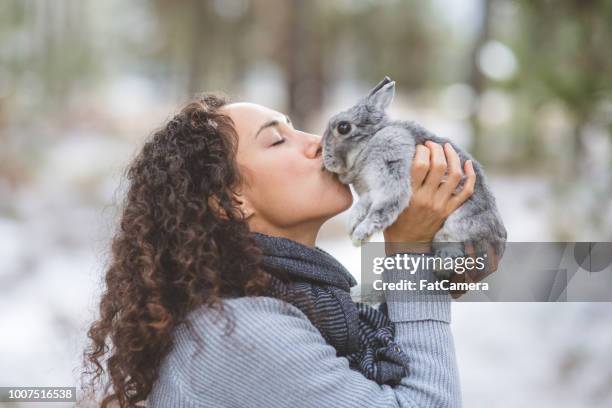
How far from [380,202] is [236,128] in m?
0.46

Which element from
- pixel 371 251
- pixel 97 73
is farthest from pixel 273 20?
pixel 371 251

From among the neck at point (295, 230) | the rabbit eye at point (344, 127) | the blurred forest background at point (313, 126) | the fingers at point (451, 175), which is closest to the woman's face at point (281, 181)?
the neck at point (295, 230)

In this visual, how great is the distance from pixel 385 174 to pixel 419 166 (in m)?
0.11

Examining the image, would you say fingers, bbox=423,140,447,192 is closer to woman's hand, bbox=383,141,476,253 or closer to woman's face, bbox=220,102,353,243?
woman's hand, bbox=383,141,476,253

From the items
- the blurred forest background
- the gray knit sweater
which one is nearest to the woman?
the gray knit sweater

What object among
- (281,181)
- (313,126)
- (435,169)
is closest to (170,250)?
(281,181)

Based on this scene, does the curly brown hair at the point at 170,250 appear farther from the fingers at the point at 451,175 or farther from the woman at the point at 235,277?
the fingers at the point at 451,175

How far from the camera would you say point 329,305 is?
1.68 meters

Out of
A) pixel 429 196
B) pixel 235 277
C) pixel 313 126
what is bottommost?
pixel 313 126

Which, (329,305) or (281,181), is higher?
(281,181)

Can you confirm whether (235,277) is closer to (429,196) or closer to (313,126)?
(429,196)

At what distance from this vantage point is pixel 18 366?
425cm

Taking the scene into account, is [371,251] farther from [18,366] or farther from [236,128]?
[18,366]

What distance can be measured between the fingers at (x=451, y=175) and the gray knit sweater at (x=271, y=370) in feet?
1.45
